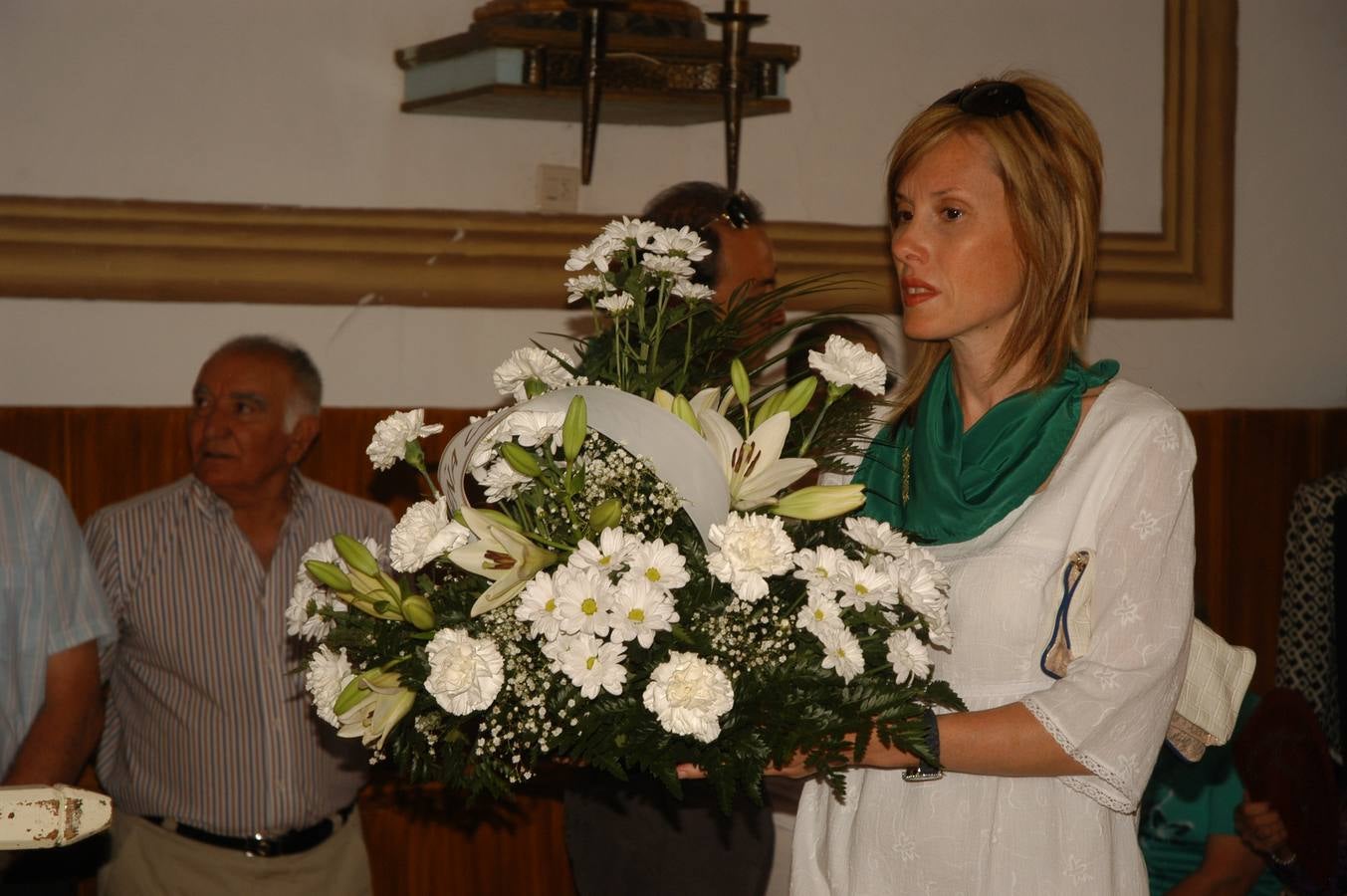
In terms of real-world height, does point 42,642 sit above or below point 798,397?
below

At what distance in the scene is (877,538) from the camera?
1726 millimetres

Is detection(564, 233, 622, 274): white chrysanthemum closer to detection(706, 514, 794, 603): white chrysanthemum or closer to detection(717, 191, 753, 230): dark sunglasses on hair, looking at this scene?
detection(706, 514, 794, 603): white chrysanthemum

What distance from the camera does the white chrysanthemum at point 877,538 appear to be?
1.72 m

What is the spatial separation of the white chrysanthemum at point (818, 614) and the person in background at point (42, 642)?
6.96 ft

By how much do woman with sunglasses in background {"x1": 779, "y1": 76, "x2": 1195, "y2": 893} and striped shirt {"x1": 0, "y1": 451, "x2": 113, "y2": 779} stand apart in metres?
1.92

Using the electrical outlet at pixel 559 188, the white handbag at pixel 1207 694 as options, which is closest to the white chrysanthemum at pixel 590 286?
the white handbag at pixel 1207 694

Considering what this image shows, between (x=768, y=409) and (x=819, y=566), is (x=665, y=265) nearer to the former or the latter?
(x=768, y=409)

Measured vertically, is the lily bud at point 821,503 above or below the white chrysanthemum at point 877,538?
above

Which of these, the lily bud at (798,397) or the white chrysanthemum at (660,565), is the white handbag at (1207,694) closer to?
the lily bud at (798,397)

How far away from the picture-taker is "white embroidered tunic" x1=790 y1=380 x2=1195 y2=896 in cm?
176

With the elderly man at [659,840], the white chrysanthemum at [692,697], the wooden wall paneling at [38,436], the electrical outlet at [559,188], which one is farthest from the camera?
the electrical outlet at [559,188]

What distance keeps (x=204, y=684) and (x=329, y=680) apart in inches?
80.7

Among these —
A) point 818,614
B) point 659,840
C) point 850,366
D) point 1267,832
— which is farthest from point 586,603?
point 1267,832

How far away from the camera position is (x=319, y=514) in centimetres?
388
